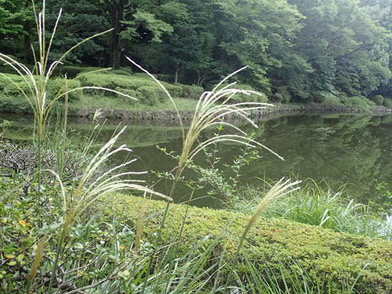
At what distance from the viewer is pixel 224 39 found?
20.2 m

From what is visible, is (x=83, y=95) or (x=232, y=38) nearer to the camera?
(x=83, y=95)

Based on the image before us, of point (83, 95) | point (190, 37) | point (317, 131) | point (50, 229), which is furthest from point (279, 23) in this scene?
point (50, 229)

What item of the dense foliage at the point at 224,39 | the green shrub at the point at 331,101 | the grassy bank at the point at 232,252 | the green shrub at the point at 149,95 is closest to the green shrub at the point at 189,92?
the dense foliage at the point at 224,39

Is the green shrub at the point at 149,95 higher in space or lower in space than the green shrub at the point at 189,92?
higher

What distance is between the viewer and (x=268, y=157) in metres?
8.52

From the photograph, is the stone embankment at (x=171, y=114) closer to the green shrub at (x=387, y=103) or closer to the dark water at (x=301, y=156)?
the dark water at (x=301, y=156)

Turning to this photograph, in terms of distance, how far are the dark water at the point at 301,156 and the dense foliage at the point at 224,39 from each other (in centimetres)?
612

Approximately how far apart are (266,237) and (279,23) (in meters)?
19.7

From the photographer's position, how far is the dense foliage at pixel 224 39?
1688 cm

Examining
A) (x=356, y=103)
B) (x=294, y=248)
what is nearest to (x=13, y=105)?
(x=294, y=248)

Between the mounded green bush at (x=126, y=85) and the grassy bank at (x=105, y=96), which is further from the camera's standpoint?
the mounded green bush at (x=126, y=85)

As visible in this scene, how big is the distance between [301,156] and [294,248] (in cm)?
759

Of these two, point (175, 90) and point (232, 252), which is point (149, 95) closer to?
point (175, 90)

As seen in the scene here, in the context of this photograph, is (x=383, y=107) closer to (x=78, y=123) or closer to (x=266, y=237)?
(x=78, y=123)
